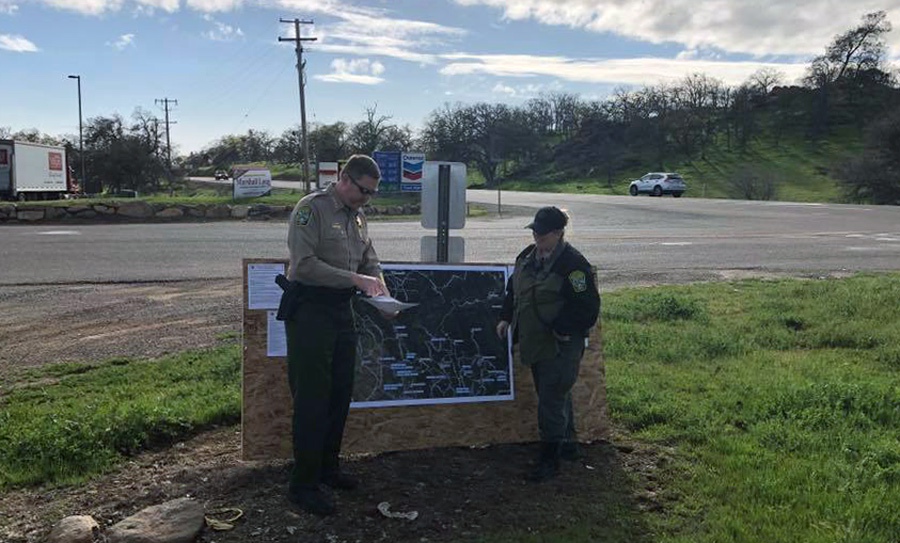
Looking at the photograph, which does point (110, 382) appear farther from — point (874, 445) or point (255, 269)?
point (874, 445)

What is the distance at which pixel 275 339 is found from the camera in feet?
15.1

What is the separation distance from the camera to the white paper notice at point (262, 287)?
4.66 meters

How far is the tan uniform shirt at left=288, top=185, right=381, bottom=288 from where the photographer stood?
149 inches

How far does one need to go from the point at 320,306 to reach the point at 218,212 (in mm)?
25010

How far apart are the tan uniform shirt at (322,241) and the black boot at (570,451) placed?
1.88 meters

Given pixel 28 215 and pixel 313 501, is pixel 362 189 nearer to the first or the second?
pixel 313 501

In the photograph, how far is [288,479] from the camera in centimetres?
439

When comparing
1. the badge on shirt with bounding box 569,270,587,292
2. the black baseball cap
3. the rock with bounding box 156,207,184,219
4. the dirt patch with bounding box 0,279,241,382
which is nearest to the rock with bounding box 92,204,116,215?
the rock with bounding box 156,207,184,219

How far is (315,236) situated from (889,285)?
974 centimetres

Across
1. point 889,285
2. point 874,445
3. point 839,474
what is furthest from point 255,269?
point 889,285

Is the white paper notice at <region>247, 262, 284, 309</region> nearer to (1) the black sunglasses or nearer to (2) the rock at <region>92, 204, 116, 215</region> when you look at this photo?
(1) the black sunglasses

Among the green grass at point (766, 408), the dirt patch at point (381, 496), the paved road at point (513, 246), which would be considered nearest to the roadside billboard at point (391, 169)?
the paved road at point (513, 246)

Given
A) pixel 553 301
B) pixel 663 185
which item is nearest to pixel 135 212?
pixel 553 301

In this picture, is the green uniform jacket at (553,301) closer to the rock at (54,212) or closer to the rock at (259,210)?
the rock at (259,210)
